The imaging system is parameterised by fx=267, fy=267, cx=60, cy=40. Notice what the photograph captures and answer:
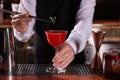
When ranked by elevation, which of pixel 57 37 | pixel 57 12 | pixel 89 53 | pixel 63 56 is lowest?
pixel 89 53

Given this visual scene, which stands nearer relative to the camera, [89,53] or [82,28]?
[82,28]

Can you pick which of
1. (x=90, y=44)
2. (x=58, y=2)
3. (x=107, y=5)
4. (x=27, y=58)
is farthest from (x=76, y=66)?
(x=107, y=5)

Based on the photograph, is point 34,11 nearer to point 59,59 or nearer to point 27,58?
point 59,59

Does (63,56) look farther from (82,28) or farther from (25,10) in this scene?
(25,10)

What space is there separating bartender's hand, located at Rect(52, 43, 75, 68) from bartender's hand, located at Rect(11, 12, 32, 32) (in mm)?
354

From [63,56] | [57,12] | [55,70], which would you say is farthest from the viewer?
[57,12]

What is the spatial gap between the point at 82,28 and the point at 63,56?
0.48 m

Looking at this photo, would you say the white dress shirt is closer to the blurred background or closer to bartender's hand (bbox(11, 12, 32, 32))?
bartender's hand (bbox(11, 12, 32, 32))

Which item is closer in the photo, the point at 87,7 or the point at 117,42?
the point at 87,7

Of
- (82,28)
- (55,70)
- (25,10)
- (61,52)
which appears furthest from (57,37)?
(25,10)

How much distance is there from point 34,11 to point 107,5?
10.5ft

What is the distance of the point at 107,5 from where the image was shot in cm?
546

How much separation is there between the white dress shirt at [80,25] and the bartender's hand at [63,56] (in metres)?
0.13

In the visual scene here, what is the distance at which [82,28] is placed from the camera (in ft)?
7.43
